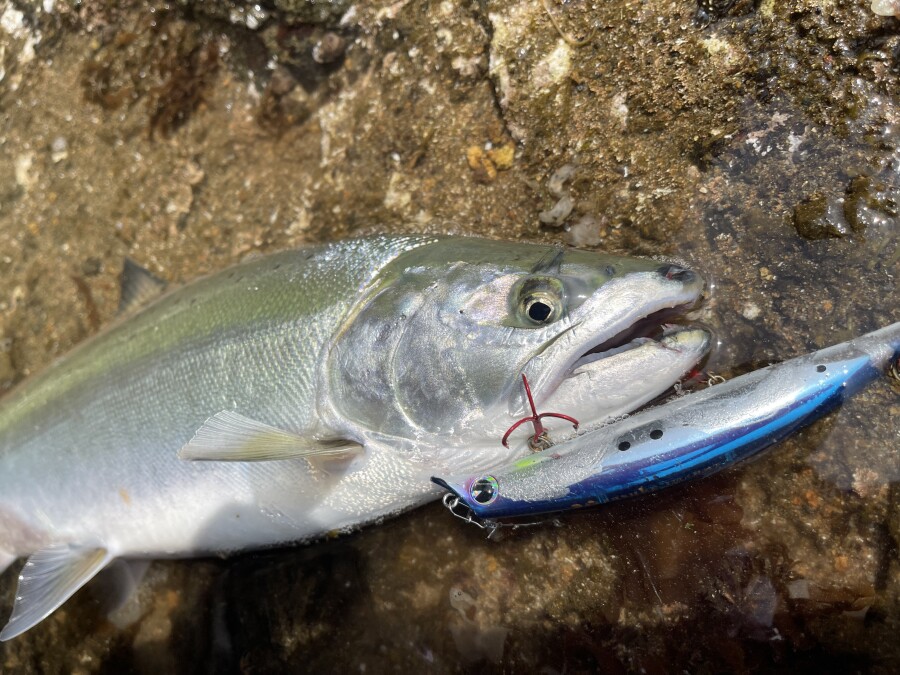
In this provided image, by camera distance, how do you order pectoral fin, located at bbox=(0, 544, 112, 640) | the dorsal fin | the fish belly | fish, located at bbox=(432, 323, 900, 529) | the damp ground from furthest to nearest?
the dorsal fin
pectoral fin, located at bbox=(0, 544, 112, 640)
the fish belly
the damp ground
fish, located at bbox=(432, 323, 900, 529)

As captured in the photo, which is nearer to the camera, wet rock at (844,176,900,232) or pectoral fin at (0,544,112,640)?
wet rock at (844,176,900,232)

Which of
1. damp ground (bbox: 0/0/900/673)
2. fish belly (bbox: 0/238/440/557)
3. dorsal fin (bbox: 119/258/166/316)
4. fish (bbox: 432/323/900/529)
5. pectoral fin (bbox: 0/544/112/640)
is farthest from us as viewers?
dorsal fin (bbox: 119/258/166/316)

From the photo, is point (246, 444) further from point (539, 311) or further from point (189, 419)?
point (539, 311)

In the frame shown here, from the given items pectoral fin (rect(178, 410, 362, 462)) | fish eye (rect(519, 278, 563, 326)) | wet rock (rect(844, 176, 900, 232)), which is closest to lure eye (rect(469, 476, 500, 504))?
pectoral fin (rect(178, 410, 362, 462))

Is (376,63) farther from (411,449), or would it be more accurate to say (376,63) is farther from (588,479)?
(588,479)

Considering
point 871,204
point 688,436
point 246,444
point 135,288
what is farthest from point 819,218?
point 135,288

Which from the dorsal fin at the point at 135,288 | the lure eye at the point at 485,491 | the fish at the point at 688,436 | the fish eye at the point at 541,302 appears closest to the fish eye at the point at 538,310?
the fish eye at the point at 541,302

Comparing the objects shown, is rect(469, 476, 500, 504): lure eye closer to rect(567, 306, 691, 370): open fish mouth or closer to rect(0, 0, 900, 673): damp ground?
rect(0, 0, 900, 673): damp ground

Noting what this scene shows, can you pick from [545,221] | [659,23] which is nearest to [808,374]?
[545,221]
